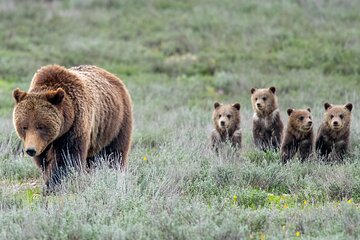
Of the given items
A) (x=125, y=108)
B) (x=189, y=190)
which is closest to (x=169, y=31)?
(x=125, y=108)

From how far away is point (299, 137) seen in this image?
9.68 meters

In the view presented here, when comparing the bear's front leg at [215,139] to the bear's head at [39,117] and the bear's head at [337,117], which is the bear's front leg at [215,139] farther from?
the bear's head at [39,117]

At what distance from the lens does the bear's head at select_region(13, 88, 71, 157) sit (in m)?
7.25

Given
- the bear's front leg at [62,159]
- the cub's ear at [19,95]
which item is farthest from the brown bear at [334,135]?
the cub's ear at [19,95]

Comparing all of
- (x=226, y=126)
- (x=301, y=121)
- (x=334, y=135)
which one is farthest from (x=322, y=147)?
(x=226, y=126)

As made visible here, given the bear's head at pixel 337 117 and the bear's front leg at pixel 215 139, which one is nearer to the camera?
the bear's head at pixel 337 117

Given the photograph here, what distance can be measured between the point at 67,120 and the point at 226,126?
11.1 feet

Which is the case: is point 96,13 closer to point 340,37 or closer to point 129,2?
point 129,2

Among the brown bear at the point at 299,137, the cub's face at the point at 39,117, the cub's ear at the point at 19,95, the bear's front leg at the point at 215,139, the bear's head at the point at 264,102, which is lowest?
the bear's front leg at the point at 215,139

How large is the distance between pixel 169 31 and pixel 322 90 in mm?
7307

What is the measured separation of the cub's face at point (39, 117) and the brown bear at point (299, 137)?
3509 mm

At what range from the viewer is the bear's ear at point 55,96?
7.32 m

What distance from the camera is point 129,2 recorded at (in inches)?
1006

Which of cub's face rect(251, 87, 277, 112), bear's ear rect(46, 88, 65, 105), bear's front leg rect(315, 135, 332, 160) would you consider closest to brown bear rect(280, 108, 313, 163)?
bear's front leg rect(315, 135, 332, 160)
